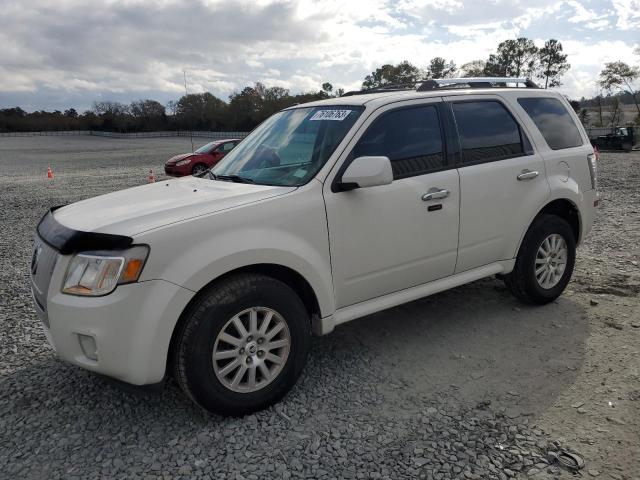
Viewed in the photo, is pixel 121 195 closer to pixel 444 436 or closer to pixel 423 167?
pixel 423 167

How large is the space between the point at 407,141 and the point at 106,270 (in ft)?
7.26

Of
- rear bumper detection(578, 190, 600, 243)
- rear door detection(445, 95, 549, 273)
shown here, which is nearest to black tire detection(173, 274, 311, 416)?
rear door detection(445, 95, 549, 273)

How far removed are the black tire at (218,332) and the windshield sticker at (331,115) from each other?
132 cm

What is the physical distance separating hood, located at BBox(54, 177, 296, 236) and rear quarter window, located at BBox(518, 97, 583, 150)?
2.57 metres

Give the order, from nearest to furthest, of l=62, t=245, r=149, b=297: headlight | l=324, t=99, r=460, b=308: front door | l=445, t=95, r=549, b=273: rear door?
1. l=62, t=245, r=149, b=297: headlight
2. l=324, t=99, r=460, b=308: front door
3. l=445, t=95, r=549, b=273: rear door

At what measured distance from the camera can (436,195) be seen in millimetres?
3713

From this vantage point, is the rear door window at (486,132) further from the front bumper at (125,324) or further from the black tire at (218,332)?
the front bumper at (125,324)

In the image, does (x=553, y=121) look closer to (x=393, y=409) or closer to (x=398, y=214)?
(x=398, y=214)

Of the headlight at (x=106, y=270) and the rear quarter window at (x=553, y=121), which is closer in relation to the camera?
the headlight at (x=106, y=270)

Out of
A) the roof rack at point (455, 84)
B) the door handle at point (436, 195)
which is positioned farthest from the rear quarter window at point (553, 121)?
the door handle at point (436, 195)

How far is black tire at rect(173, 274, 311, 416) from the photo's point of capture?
283cm

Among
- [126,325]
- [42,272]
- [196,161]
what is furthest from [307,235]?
[196,161]

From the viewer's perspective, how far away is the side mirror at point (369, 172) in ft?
10.4

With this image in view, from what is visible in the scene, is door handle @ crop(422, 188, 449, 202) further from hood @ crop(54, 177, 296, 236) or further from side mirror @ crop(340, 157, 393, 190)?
hood @ crop(54, 177, 296, 236)
